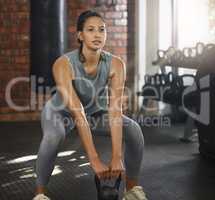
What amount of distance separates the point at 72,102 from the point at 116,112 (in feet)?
0.54

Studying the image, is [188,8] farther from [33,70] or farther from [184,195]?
[184,195]

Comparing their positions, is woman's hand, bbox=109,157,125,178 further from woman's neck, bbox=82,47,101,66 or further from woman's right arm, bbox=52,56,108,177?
woman's neck, bbox=82,47,101,66

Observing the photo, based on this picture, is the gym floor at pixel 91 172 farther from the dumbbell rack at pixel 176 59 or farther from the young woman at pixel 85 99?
the dumbbell rack at pixel 176 59

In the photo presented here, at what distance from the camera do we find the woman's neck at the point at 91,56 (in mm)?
1593

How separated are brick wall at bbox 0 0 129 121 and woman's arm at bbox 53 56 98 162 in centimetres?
283

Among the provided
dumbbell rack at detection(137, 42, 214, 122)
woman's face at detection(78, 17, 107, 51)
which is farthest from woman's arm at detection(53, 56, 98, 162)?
dumbbell rack at detection(137, 42, 214, 122)

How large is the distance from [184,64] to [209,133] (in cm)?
124

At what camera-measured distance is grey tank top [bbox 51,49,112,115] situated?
1.60 m

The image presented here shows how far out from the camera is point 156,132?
361 centimetres

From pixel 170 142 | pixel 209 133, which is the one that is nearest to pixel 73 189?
pixel 209 133

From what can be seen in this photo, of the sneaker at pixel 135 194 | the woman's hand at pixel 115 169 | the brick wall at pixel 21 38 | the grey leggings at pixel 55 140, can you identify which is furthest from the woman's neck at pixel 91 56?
the brick wall at pixel 21 38

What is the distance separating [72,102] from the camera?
1542 mm

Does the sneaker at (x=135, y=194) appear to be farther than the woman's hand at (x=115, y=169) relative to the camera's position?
Yes

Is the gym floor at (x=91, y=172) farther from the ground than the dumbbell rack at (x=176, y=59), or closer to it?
closer to it
